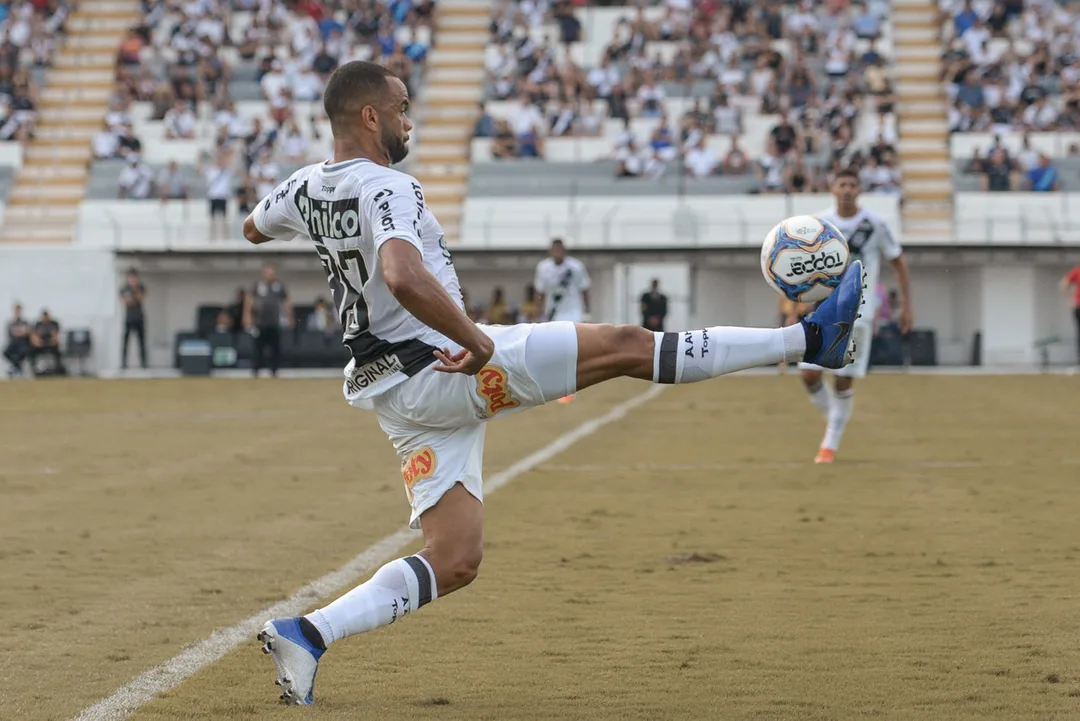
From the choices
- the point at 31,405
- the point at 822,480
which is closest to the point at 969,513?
the point at 822,480

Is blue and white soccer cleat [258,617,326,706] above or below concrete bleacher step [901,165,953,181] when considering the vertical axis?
below

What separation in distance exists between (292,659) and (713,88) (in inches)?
1314

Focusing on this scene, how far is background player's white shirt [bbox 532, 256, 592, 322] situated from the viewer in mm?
21828

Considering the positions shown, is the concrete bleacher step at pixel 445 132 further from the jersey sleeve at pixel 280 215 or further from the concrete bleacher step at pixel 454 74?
the jersey sleeve at pixel 280 215

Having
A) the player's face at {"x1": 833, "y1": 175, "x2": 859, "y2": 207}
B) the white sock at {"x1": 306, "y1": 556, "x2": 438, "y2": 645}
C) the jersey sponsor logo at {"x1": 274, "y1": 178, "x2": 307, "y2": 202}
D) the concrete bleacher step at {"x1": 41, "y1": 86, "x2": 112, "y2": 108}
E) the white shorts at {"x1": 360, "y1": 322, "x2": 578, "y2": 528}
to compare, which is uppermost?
the concrete bleacher step at {"x1": 41, "y1": 86, "x2": 112, "y2": 108}

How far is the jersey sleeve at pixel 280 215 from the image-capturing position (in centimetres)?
540

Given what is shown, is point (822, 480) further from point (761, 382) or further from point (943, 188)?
point (943, 188)

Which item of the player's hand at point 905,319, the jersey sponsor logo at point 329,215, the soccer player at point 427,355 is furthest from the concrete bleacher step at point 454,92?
the soccer player at point 427,355

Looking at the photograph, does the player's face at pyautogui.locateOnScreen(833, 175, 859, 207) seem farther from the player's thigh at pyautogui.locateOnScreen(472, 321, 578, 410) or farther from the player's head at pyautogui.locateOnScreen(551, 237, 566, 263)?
the player's head at pyautogui.locateOnScreen(551, 237, 566, 263)

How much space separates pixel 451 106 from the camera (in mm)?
38656

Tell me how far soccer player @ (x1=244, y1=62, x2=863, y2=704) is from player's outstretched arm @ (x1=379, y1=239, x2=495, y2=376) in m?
0.18

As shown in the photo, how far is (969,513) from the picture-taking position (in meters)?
9.77

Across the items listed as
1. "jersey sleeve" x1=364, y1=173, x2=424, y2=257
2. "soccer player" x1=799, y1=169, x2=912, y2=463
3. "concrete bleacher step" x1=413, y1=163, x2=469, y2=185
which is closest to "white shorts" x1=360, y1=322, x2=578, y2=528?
"jersey sleeve" x1=364, y1=173, x2=424, y2=257

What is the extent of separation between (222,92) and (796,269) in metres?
34.2
